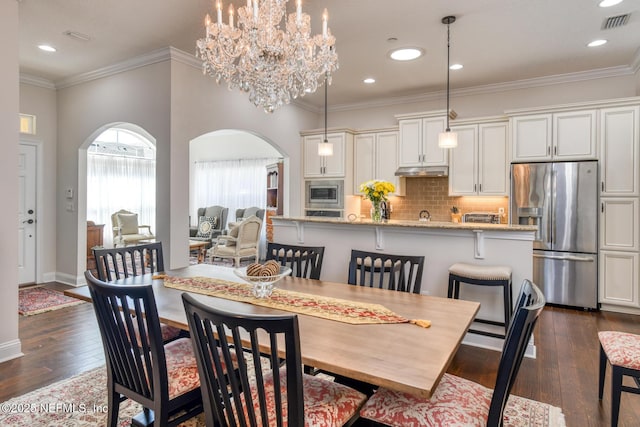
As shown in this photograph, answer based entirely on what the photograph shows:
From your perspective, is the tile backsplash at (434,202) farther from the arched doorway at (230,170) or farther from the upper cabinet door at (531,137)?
the arched doorway at (230,170)

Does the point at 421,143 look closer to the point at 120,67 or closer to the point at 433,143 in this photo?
the point at 433,143

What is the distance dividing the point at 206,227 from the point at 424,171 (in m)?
5.33

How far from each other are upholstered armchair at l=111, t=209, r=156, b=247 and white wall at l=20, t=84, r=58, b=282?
84.4 inches

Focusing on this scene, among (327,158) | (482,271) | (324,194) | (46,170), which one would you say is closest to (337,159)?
(327,158)

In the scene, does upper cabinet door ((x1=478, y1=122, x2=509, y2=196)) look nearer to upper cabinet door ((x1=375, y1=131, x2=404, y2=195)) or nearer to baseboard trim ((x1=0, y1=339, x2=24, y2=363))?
upper cabinet door ((x1=375, y1=131, x2=404, y2=195))

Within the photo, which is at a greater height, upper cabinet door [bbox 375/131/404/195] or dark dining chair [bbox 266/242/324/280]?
upper cabinet door [bbox 375/131/404/195]

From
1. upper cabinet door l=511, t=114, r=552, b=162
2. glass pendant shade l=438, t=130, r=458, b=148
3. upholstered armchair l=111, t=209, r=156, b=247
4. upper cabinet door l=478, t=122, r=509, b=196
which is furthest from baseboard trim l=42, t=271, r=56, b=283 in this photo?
upper cabinet door l=511, t=114, r=552, b=162

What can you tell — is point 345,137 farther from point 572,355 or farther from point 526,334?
point 526,334

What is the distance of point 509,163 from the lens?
4.89 metres

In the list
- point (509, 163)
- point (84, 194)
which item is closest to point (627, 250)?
point (509, 163)

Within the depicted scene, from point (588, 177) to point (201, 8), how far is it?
445 centimetres

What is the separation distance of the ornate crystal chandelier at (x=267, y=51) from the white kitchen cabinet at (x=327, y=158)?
289cm

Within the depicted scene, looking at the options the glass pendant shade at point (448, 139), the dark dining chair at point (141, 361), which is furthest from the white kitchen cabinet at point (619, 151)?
the dark dining chair at point (141, 361)

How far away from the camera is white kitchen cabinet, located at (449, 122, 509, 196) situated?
504cm
